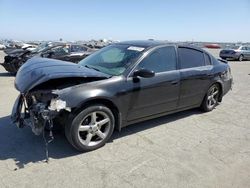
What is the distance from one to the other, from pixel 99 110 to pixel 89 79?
485mm

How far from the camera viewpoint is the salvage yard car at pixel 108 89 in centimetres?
377

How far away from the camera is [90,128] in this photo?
158 inches

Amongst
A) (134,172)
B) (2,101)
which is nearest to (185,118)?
(134,172)

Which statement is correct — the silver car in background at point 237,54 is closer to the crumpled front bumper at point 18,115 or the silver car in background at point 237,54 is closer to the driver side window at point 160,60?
the driver side window at point 160,60

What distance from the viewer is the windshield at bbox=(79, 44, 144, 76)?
14.8 ft

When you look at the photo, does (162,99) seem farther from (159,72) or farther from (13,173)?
(13,173)

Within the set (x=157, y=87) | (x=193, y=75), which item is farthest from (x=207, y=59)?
(x=157, y=87)

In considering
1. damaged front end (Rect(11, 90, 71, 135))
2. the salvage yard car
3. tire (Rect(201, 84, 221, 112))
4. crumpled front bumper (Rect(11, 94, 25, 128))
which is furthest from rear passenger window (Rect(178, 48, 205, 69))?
crumpled front bumper (Rect(11, 94, 25, 128))

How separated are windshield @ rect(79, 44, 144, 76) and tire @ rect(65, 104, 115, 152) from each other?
72cm

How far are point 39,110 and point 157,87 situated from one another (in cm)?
204

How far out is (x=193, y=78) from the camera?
5.40 m

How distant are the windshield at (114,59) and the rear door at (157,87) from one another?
0.21 m

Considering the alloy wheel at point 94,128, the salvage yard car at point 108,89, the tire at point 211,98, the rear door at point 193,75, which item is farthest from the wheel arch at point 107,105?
the tire at point 211,98

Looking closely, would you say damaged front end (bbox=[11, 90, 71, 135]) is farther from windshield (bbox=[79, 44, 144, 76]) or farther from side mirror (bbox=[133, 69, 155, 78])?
side mirror (bbox=[133, 69, 155, 78])
